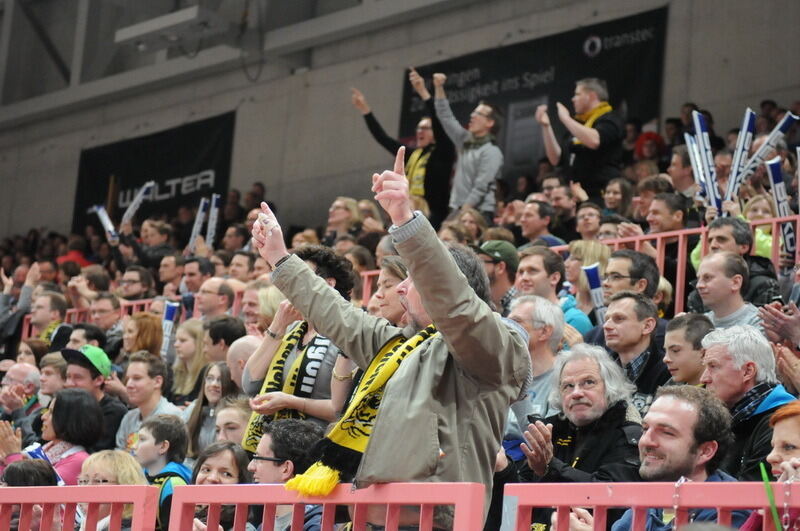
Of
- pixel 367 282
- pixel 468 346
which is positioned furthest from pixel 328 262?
pixel 367 282

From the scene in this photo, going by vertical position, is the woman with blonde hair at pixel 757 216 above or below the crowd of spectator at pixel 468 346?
above

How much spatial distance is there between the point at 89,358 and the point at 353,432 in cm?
405

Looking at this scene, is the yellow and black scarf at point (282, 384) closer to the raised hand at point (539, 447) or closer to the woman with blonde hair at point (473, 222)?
the raised hand at point (539, 447)

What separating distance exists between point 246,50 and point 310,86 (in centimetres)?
86

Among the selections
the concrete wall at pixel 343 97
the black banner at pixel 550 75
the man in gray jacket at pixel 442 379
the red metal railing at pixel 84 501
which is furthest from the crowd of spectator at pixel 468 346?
the concrete wall at pixel 343 97

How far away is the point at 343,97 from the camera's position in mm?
15195

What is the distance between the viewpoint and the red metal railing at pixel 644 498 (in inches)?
95.7

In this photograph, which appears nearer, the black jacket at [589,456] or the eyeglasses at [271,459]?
the black jacket at [589,456]

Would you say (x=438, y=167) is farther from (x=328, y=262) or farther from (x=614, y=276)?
(x=328, y=262)

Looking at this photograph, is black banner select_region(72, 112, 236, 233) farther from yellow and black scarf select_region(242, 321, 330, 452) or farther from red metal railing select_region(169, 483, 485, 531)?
red metal railing select_region(169, 483, 485, 531)

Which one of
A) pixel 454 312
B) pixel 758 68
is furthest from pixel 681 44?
pixel 454 312

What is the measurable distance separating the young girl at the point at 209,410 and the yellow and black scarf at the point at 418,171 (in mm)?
4466

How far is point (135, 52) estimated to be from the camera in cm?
1742

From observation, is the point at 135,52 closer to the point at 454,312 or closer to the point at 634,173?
the point at 634,173
